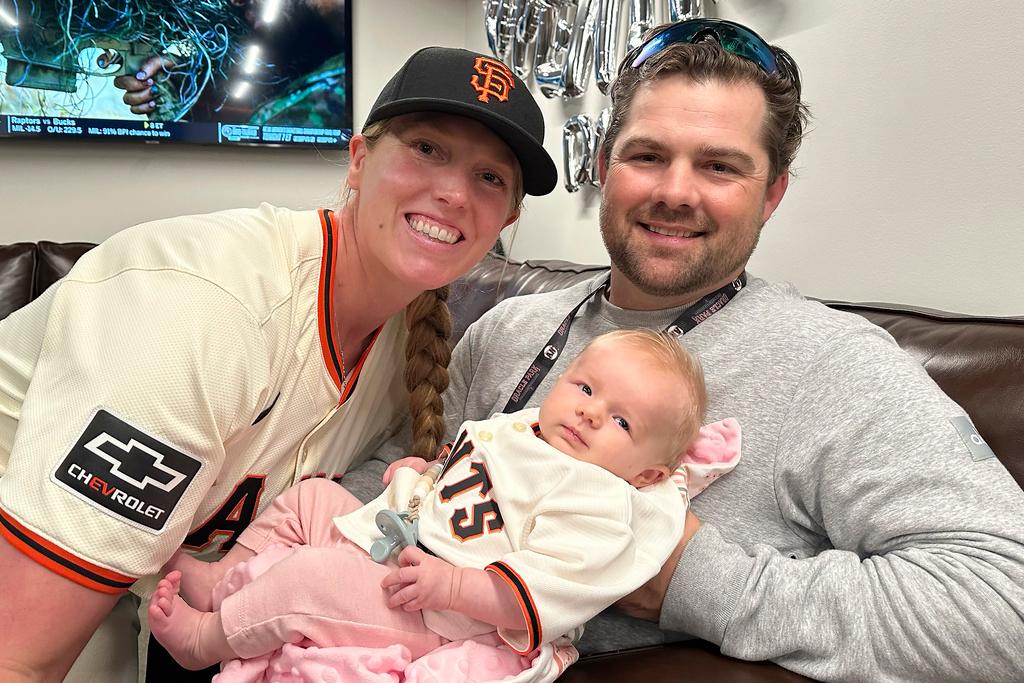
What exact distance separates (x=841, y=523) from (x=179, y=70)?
11.7 feet

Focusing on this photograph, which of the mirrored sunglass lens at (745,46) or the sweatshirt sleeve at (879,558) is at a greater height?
the mirrored sunglass lens at (745,46)

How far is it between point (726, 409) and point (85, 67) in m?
3.46

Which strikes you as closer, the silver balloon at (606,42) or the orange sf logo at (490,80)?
the orange sf logo at (490,80)

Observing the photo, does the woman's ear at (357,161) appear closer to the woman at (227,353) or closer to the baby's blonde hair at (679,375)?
the woman at (227,353)

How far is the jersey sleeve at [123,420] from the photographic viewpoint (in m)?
0.93

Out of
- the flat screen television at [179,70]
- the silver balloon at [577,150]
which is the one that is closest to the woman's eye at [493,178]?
the silver balloon at [577,150]

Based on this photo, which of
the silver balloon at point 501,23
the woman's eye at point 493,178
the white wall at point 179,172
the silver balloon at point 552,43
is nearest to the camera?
the woman's eye at point 493,178

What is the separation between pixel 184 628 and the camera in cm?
108

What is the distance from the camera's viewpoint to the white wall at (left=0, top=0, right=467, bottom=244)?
3473 millimetres

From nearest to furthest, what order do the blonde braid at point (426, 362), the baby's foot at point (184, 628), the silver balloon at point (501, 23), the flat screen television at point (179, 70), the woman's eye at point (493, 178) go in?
1. the baby's foot at point (184, 628)
2. the woman's eye at point (493, 178)
3. the blonde braid at point (426, 362)
4. the silver balloon at point (501, 23)
5. the flat screen television at point (179, 70)

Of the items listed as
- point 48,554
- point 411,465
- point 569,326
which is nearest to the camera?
point 48,554

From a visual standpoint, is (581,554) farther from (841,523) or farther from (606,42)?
(606,42)

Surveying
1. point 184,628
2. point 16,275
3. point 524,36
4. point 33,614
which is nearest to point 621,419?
point 184,628

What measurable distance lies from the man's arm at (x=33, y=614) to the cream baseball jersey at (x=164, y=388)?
0.02 metres
